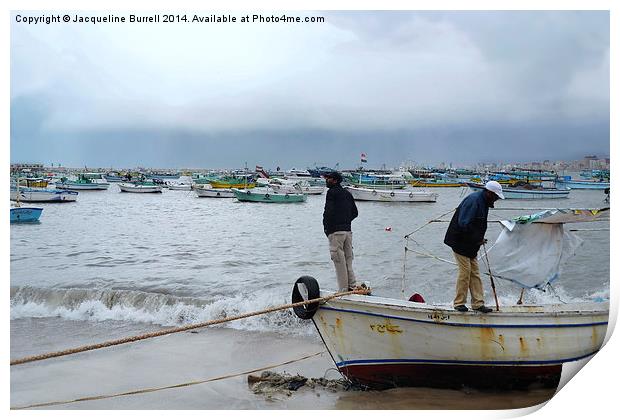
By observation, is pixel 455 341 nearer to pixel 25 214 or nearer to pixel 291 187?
pixel 25 214

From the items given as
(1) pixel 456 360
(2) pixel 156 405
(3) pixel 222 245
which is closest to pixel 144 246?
(3) pixel 222 245

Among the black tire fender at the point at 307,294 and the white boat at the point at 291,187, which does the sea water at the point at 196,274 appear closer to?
the black tire fender at the point at 307,294

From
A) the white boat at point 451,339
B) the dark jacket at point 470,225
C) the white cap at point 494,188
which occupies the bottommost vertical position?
the white boat at point 451,339

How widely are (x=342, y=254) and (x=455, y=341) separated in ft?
3.92

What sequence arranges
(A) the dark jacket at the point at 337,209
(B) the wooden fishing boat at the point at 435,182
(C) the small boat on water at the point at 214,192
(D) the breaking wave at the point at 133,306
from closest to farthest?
1. (A) the dark jacket at the point at 337,209
2. (D) the breaking wave at the point at 133,306
3. (C) the small boat on water at the point at 214,192
4. (B) the wooden fishing boat at the point at 435,182

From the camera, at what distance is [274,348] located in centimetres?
628

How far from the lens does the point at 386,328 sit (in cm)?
441

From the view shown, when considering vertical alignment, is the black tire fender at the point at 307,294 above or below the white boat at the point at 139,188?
below

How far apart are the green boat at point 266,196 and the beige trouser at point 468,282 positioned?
989 inches

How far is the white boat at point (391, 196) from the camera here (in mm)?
29203

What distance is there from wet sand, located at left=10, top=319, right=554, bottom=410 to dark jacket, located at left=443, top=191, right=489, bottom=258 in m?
1.24

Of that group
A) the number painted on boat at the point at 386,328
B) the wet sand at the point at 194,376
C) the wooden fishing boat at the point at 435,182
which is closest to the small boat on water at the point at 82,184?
the wooden fishing boat at the point at 435,182

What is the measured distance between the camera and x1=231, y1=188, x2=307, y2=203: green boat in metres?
29.4

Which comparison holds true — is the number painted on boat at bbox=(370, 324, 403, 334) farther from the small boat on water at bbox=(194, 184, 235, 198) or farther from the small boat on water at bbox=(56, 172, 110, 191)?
the small boat on water at bbox=(56, 172, 110, 191)
